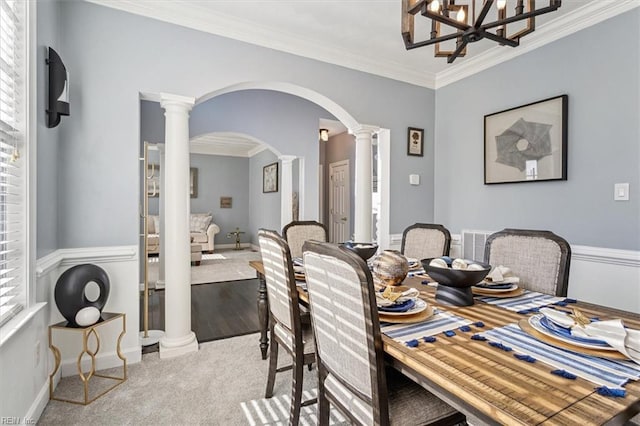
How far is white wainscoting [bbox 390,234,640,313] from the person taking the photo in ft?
7.63

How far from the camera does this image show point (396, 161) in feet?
12.1

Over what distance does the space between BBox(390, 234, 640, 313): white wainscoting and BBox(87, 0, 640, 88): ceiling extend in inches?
68.0

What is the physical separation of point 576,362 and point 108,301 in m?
2.65

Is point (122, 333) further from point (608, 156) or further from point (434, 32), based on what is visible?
point (608, 156)

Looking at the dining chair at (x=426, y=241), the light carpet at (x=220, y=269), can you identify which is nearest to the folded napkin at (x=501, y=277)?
the dining chair at (x=426, y=241)

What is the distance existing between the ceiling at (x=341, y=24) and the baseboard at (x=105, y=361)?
246 cm

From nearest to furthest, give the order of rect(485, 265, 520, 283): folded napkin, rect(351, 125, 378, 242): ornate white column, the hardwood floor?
rect(485, 265, 520, 283): folded napkin < the hardwood floor < rect(351, 125, 378, 242): ornate white column

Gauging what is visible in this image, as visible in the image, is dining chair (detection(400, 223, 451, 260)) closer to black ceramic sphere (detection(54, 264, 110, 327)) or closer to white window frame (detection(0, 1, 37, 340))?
black ceramic sphere (detection(54, 264, 110, 327))

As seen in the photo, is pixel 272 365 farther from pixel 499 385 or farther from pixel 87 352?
pixel 499 385

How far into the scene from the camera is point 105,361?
232cm

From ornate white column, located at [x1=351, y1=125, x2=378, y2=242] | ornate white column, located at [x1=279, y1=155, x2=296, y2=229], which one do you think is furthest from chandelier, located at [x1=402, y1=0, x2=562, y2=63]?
ornate white column, located at [x1=279, y1=155, x2=296, y2=229]

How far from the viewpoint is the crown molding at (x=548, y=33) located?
2.43 metres

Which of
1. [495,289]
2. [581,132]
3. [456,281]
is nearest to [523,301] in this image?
[495,289]

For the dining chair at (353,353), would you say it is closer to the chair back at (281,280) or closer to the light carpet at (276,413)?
the chair back at (281,280)
